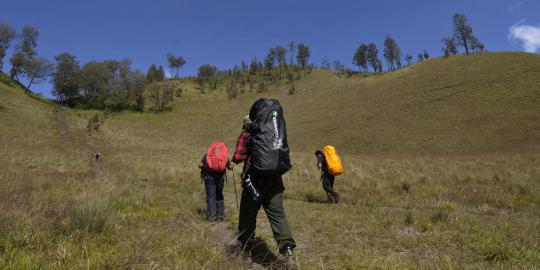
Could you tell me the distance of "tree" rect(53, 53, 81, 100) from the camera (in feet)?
243

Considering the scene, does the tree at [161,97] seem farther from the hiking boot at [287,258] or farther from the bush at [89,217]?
the hiking boot at [287,258]

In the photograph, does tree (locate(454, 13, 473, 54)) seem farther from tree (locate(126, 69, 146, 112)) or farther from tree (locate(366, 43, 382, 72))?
tree (locate(126, 69, 146, 112))

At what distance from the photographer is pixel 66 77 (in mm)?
74812

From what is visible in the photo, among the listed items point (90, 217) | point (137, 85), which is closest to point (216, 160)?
point (90, 217)

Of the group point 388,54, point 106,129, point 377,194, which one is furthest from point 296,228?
point 388,54

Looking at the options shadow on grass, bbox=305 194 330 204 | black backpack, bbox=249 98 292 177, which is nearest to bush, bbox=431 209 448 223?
shadow on grass, bbox=305 194 330 204

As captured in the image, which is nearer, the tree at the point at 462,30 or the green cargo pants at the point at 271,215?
the green cargo pants at the point at 271,215

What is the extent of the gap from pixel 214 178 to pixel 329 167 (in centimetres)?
352

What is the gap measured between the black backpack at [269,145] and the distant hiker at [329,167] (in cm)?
512

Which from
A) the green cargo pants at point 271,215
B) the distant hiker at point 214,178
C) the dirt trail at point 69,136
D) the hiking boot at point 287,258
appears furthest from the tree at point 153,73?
the hiking boot at point 287,258

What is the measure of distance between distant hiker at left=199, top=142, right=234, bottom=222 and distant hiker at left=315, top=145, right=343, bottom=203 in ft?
10.8

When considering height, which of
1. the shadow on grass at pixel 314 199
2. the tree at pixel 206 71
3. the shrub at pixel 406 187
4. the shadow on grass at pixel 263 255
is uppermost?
the tree at pixel 206 71

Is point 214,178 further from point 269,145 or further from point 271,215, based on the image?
point 269,145

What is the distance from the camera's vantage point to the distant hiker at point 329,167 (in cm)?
868
